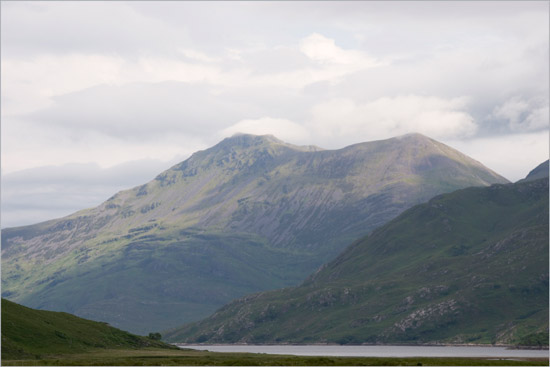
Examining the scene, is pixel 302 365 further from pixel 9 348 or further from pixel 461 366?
pixel 9 348

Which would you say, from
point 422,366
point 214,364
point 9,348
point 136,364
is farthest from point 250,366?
point 9,348

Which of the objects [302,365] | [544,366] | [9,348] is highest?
[9,348]

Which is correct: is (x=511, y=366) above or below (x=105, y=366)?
below

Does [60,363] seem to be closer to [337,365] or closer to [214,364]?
[214,364]

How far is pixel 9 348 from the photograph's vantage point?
200 meters

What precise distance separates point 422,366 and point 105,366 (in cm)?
7229

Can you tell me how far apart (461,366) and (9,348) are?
114501mm

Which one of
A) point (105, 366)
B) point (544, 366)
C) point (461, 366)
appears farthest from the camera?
point (544, 366)

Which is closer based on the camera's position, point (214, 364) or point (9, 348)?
point (214, 364)

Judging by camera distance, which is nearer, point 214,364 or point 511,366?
point 214,364

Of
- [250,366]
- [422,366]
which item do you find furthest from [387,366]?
[250,366]

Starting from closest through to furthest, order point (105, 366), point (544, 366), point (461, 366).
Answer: point (105, 366), point (461, 366), point (544, 366)

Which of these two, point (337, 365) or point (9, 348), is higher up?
point (9, 348)

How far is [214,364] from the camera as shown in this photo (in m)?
186
